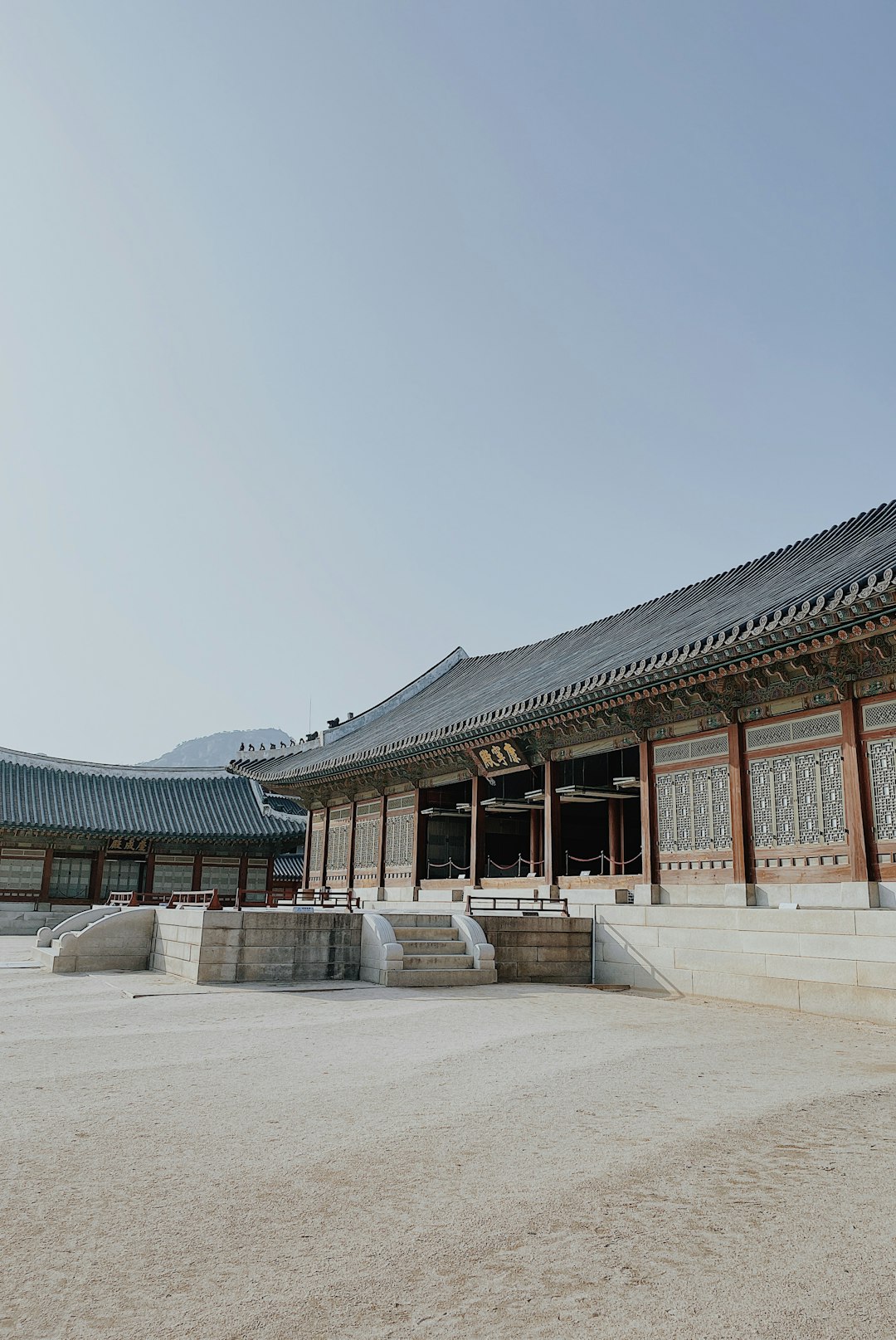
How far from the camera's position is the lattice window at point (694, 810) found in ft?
50.1

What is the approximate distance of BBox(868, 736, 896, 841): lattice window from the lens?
1280 centimetres

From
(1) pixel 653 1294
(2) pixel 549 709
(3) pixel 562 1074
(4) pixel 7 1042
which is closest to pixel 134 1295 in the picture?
(1) pixel 653 1294

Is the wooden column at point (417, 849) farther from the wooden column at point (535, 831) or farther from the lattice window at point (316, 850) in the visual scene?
the lattice window at point (316, 850)

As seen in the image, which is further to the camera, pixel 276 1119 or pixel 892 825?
pixel 892 825

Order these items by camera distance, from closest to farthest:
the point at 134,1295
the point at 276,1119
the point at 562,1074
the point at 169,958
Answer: the point at 134,1295 → the point at 276,1119 → the point at 562,1074 → the point at 169,958

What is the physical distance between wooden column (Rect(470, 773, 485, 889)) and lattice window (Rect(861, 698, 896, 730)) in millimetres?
9976

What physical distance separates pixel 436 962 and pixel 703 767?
18.5 feet

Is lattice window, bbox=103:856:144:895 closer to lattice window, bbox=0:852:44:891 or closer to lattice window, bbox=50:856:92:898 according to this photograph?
lattice window, bbox=50:856:92:898

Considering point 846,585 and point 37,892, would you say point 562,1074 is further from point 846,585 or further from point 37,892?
point 37,892

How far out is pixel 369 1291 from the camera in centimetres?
369

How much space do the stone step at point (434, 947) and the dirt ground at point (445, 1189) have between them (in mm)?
5943

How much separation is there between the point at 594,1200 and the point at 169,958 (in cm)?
1464

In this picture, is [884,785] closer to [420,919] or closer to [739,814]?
[739,814]

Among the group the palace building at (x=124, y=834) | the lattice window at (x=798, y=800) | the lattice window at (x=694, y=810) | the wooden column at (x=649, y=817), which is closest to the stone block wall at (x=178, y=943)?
the wooden column at (x=649, y=817)
